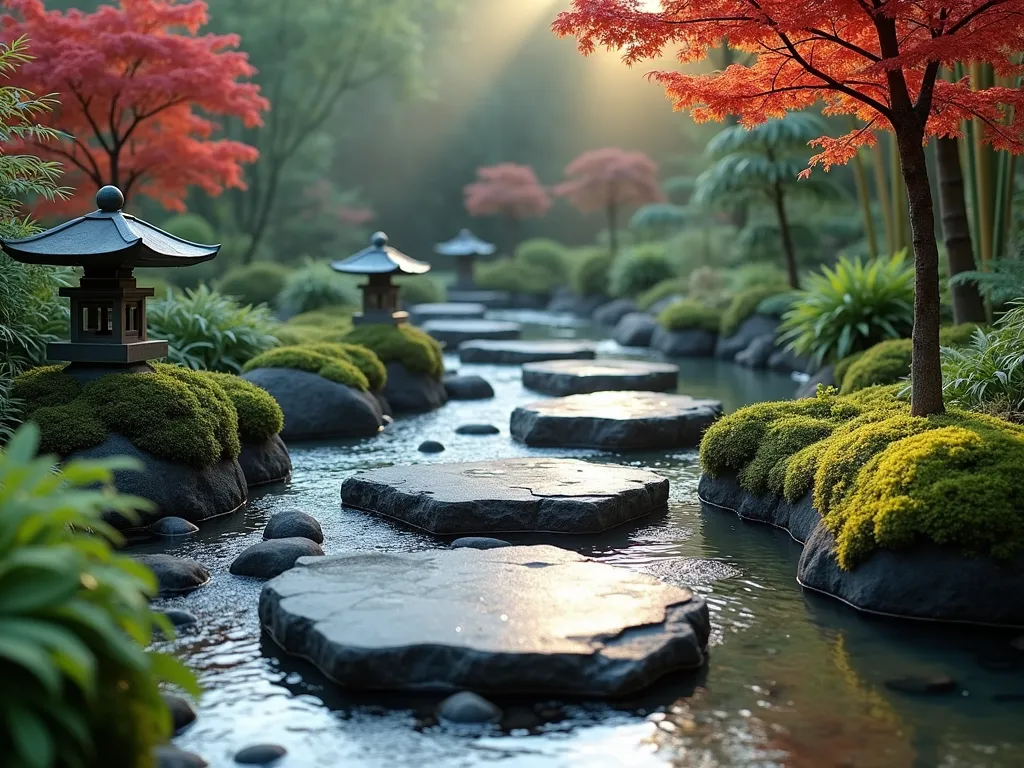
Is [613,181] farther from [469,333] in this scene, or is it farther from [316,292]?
[316,292]

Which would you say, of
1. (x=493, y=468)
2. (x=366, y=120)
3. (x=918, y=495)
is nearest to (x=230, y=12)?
(x=366, y=120)

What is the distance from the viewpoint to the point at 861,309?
13.9 metres

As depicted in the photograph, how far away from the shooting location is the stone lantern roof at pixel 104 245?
26.2ft

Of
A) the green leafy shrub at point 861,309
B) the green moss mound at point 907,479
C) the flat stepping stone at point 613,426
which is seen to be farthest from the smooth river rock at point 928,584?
the green leafy shrub at point 861,309

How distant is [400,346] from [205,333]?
8.72 ft

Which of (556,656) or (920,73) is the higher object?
(920,73)

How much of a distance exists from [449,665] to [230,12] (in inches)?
1127

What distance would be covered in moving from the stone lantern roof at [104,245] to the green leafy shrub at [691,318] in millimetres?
13532

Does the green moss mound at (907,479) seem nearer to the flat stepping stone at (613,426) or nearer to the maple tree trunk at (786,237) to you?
the flat stepping stone at (613,426)

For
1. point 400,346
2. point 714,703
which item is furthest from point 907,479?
point 400,346

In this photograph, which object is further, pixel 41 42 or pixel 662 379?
pixel 662 379

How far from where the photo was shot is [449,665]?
16.5ft

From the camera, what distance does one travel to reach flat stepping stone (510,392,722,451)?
11.6 metres

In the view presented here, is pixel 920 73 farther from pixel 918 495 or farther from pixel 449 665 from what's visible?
pixel 449 665
